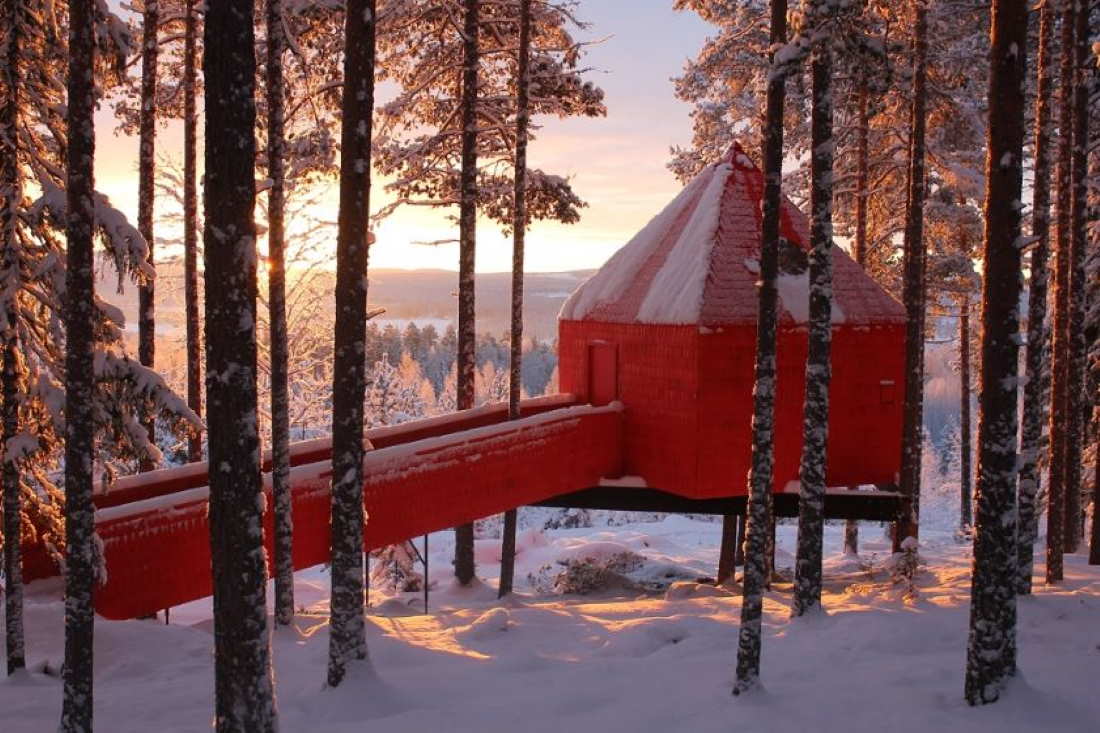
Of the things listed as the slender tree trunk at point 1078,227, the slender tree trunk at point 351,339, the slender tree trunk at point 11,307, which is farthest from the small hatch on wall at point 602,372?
the slender tree trunk at point 11,307

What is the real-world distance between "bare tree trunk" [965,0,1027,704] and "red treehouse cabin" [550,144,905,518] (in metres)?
7.08

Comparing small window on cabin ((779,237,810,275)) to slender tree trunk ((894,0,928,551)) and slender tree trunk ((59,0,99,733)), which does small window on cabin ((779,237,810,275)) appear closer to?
slender tree trunk ((894,0,928,551))

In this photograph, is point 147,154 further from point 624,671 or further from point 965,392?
point 965,392

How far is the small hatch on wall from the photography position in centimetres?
1725

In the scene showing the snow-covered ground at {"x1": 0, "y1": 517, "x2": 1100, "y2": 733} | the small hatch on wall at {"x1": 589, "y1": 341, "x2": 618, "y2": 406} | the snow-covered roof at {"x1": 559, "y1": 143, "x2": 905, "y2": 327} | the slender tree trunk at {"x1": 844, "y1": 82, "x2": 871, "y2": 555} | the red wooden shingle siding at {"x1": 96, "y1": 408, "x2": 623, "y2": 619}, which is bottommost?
the snow-covered ground at {"x1": 0, "y1": 517, "x2": 1100, "y2": 733}

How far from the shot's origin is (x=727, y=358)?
15.1 meters

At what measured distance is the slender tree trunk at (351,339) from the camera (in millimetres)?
9016

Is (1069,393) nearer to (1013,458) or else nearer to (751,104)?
(1013,458)

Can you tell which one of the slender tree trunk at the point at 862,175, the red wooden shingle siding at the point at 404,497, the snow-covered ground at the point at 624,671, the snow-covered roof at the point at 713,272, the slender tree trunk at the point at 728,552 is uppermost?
the slender tree trunk at the point at 862,175

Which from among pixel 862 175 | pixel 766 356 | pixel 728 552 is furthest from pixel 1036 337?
pixel 862 175

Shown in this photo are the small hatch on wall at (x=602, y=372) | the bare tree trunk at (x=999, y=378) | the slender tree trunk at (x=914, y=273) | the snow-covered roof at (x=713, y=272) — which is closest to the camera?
the bare tree trunk at (x=999, y=378)

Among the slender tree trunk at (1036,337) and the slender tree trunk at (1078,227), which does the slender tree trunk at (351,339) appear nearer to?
the slender tree trunk at (1036,337)

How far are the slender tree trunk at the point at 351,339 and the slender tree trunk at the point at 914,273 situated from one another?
32.4ft

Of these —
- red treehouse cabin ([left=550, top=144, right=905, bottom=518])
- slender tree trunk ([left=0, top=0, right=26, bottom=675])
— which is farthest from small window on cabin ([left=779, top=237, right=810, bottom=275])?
slender tree trunk ([left=0, top=0, right=26, bottom=675])
